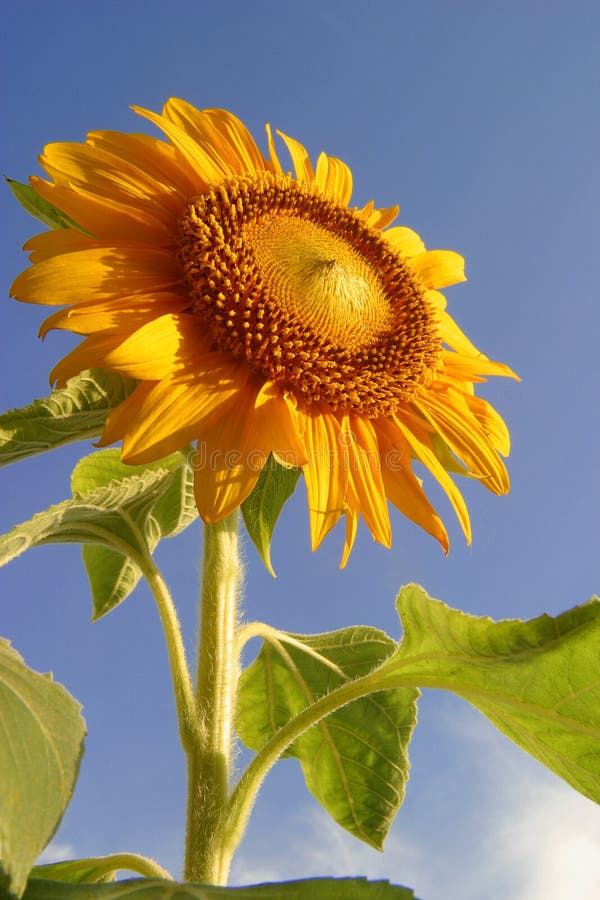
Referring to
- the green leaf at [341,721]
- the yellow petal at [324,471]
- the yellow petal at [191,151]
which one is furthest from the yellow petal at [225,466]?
the green leaf at [341,721]

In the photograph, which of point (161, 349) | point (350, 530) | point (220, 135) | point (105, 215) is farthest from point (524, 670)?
point (220, 135)

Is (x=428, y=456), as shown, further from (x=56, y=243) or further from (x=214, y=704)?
(x=56, y=243)

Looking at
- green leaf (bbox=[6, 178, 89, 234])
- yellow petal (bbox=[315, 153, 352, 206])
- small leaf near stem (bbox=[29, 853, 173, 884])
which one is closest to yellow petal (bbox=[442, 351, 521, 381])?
yellow petal (bbox=[315, 153, 352, 206])

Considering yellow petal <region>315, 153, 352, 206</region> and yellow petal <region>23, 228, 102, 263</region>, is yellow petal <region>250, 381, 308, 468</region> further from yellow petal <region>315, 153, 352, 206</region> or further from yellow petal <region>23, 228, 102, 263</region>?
yellow petal <region>315, 153, 352, 206</region>

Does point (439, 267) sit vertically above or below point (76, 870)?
above

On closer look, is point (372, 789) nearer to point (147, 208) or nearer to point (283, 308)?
point (283, 308)

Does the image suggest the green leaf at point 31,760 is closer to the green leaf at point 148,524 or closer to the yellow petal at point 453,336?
the green leaf at point 148,524
